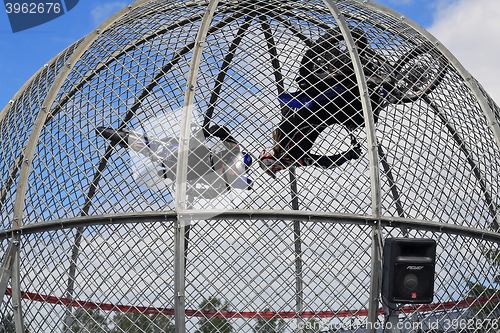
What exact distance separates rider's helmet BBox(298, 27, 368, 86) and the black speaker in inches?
84.2

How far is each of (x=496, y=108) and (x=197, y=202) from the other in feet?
16.2

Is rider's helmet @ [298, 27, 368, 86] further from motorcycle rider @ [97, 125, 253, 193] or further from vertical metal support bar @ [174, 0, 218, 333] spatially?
vertical metal support bar @ [174, 0, 218, 333]

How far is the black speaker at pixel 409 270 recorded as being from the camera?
3711 mm

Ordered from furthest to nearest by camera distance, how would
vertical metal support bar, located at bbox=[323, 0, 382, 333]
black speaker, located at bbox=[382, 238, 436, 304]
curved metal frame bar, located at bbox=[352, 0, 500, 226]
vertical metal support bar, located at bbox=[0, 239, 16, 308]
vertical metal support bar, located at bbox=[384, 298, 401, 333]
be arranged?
curved metal frame bar, located at bbox=[352, 0, 500, 226] → vertical metal support bar, located at bbox=[0, 239, 16, 308] → vertical metal support bar, located at bbox=[384, 298, 401, 333] → vertical metal support bar, located at bbox=[323, 0, 382, 333] → black speaker, located at bbox=[382, 238, 436, 304]

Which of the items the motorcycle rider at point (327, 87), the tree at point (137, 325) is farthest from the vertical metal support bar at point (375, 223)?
the tree at point (137, 325)

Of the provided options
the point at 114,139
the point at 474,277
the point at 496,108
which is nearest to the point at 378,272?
the point at 474,277

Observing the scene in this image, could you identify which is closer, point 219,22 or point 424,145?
point 424,145

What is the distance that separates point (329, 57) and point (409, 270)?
292cm

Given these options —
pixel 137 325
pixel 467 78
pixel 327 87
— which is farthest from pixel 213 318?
pixel 467 78

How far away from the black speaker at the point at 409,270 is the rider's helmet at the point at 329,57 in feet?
7.02

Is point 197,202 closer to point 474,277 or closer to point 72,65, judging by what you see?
point 72,65

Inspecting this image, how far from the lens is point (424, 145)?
486 centimetres

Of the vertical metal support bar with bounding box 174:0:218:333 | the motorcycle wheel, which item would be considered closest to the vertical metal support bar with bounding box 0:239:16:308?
the vertical metal support bar with bounding box 174:0:218:333

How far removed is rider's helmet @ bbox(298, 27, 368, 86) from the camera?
16.3 ft
